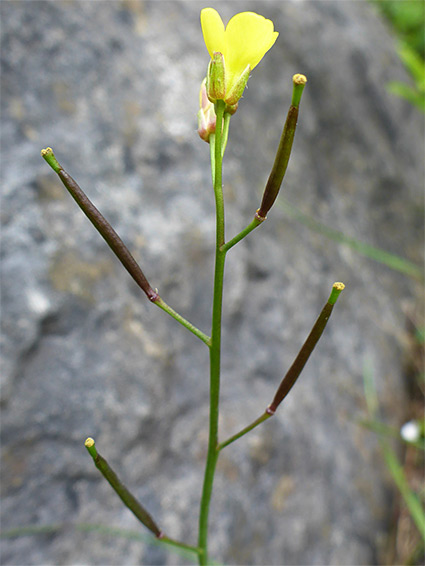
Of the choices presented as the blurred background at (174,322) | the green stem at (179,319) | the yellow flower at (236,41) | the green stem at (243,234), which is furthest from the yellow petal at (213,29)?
the blurred background at (174,322)

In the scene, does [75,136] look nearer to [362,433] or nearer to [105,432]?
[105,432]

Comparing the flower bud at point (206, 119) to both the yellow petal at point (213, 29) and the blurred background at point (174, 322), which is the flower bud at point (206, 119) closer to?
the yellow petal at point (213, 29)

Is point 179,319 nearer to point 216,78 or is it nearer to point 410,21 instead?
point 216,78

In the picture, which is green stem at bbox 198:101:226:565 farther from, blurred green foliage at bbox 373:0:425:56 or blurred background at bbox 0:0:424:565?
blurred green foliage at bbox 373:0:425:56

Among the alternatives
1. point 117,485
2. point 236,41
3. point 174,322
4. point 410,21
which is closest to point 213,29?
point 236,41

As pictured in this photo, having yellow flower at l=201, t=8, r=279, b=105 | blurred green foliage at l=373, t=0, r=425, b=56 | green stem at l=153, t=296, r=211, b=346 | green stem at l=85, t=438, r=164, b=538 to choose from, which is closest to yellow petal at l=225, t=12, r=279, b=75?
yellow flower at l=201, t=8, r=279, b=105

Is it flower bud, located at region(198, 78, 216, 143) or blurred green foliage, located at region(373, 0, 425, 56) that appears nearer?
flower bud, located at region(198, 78, 216, 143)

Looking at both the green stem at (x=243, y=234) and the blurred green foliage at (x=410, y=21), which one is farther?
A: the blurred green foliage at (x=410, y=21)
